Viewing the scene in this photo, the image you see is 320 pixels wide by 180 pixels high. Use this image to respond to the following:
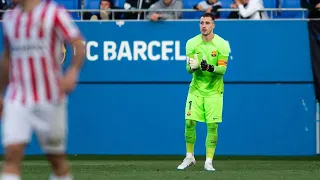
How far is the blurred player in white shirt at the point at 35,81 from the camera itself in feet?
24.8

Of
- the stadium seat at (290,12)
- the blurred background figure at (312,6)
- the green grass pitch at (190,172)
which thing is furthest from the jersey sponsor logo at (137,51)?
the green grass pitch at (190,172)

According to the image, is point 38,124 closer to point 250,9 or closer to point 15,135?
point 15,135

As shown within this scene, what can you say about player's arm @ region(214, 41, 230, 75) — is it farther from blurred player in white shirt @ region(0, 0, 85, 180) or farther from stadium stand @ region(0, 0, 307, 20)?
blurred player in white shirt @ region(0, 0, 85, 180)

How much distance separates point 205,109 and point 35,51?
6.18m

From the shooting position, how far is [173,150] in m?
18.1

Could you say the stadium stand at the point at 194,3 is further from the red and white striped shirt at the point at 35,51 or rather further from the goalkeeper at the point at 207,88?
the red and white striped shirt at the point at 35,51

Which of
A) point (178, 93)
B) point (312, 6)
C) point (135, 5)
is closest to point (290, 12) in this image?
point (312, 6)

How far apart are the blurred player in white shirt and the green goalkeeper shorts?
235 inches

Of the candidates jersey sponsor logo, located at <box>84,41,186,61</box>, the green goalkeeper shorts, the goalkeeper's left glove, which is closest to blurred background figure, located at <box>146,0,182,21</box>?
jersey sponsor logo, located at <box>84,41,186,61</box>

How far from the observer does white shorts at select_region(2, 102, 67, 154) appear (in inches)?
296

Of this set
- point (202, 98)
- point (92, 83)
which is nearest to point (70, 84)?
point (202, 98)

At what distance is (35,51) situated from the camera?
761 centimetres

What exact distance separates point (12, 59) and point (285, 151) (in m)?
11.0

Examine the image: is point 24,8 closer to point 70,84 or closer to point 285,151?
point 70,84
